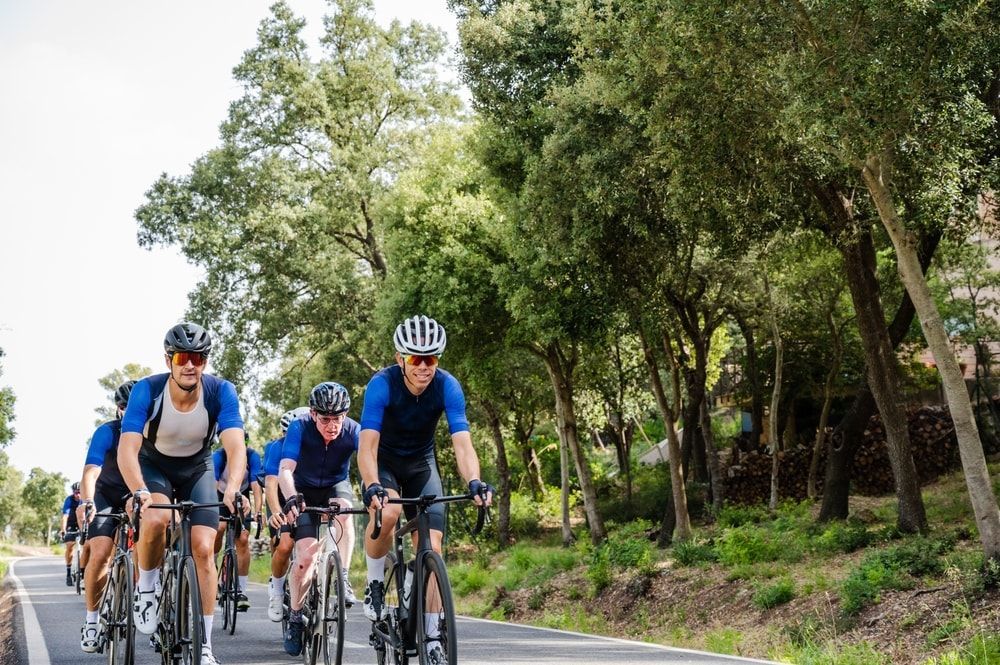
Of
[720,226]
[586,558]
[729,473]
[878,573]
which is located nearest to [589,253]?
[720,226]

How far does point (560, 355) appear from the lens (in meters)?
28.0

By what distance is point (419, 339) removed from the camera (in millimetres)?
7195

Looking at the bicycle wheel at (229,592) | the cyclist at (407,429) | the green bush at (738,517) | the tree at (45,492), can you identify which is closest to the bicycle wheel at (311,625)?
the cyclist at (407,429)

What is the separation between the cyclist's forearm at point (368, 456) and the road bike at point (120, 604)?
5.24ft

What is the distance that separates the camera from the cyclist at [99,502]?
8.43 metres

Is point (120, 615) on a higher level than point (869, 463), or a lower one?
lower

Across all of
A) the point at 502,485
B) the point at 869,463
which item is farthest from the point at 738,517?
the point at 502,485

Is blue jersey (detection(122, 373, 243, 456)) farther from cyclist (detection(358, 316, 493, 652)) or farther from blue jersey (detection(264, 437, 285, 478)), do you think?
blue jersey (detection(264, 437, 285, 478))

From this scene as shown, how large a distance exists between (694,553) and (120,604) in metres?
12.9

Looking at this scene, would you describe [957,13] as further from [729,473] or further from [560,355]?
[729,473]

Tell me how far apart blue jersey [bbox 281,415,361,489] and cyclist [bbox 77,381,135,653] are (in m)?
1.45

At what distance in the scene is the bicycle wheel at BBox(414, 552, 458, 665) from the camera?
6375mm

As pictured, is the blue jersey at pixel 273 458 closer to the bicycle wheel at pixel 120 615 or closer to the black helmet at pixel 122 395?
the black helmet at pixel 122 395

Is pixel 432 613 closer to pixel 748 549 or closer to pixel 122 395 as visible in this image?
pixel 122 395
